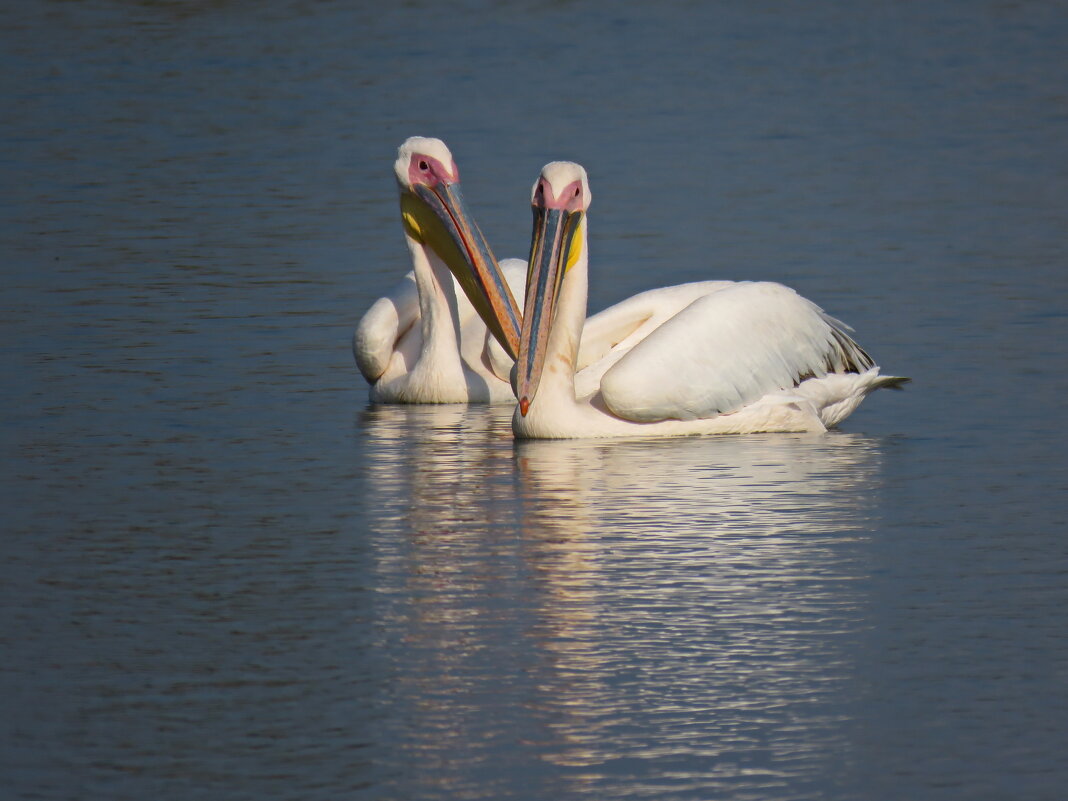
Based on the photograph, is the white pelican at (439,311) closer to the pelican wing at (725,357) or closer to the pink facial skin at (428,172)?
the pink facial skin at (428,172)

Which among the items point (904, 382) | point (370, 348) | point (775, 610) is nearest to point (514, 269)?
point (370, 348)

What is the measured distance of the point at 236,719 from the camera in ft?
14.7

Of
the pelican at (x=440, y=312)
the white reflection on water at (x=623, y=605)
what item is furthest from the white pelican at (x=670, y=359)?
the pelican at (x=440, y=312)

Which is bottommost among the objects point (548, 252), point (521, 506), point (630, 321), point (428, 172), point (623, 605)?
point (623, 605)

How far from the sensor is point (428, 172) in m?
8.73

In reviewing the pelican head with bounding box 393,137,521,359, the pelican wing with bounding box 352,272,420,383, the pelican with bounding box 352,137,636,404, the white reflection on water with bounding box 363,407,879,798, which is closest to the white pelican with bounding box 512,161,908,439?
the white reflection on water with bounding box 363,407,879,798

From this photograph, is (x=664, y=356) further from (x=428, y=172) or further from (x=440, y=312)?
(x=428, y=172)

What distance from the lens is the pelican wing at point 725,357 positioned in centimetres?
732

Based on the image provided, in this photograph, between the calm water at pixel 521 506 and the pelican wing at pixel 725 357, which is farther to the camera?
the pelican wing at pixel 725 357

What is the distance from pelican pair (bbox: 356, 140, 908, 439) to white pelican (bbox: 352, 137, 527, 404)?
2.24 feet

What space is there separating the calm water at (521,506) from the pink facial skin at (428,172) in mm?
826

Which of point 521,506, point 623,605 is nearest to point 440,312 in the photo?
point 521,506

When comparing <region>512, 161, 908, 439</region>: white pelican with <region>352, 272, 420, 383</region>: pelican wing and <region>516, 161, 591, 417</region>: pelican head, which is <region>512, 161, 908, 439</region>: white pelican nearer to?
<region>516, 161, 591, 417</region>: pelican head

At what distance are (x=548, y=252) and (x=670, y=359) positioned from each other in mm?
581
